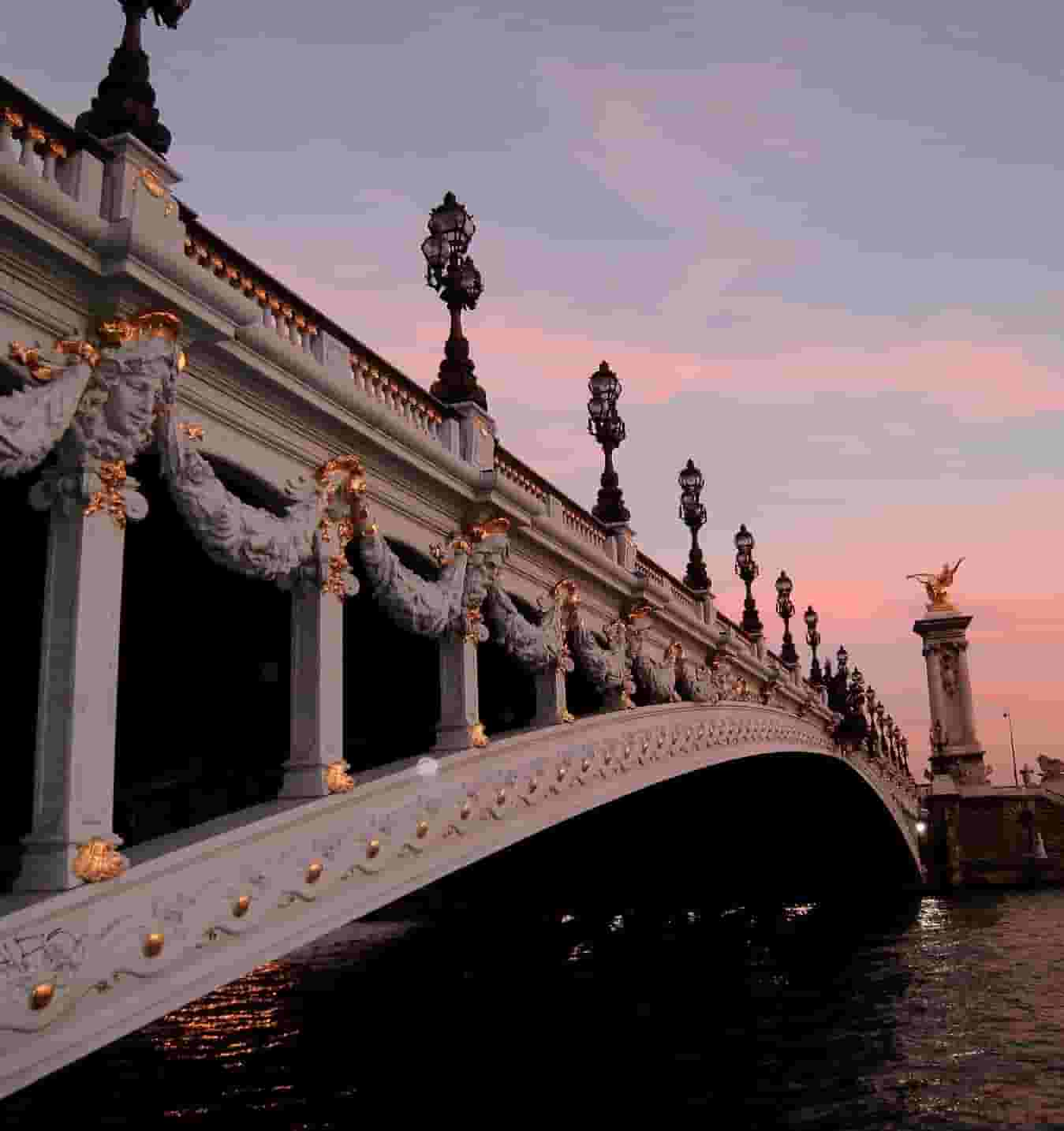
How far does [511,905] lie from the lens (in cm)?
3900

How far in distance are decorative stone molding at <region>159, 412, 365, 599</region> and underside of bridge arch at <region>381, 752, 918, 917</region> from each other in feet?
59.3

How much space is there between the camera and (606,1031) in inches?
752

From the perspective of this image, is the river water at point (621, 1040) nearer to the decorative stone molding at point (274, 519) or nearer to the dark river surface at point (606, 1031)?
the dark river surface at point (606, 1031)

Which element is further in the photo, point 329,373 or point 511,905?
point 511,905

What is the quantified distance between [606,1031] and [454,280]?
12870 millimetres

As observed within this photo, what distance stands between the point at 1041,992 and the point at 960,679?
2130 inches

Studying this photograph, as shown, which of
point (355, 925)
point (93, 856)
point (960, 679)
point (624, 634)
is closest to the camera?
point (93, 856)

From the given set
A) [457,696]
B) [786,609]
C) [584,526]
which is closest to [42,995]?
[457,696]

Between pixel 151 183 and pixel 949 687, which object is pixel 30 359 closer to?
pixel 151 183

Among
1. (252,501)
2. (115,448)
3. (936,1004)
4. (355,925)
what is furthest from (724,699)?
(355,925)

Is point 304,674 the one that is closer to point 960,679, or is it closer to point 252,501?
point 252,501

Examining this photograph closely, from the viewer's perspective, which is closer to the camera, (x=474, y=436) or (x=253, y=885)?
(x=253, y=885)

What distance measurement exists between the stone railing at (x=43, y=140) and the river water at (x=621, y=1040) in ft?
34.4

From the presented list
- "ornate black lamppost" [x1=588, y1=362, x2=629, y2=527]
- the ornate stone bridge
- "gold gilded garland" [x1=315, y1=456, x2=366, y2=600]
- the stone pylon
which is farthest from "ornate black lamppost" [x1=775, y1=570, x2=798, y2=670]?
the stone pylon
